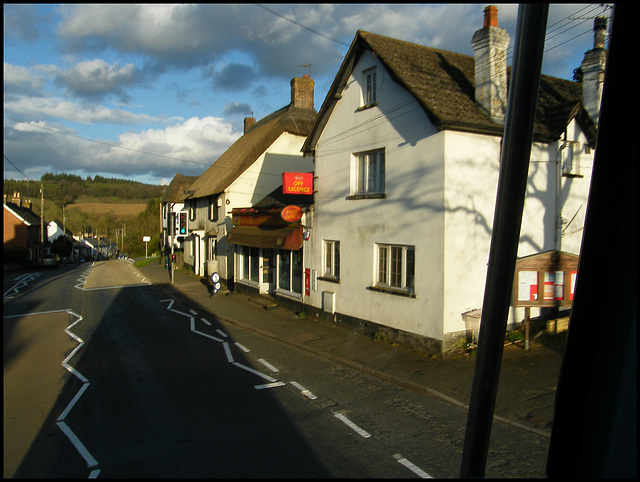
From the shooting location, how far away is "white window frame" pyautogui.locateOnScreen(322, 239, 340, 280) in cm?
1513

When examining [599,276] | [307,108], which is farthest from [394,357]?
[307,108]

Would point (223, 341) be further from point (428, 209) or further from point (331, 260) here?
point (428, 209)

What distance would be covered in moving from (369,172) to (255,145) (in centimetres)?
1330

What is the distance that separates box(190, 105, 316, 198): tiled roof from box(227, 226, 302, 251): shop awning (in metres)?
4.65

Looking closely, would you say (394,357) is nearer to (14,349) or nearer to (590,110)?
(590,110)

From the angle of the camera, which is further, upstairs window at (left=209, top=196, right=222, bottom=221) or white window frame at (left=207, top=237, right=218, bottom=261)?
white window frame at (left=207, top=237, right=218, bottom=261)

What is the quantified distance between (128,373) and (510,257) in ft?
Answer: 29.6

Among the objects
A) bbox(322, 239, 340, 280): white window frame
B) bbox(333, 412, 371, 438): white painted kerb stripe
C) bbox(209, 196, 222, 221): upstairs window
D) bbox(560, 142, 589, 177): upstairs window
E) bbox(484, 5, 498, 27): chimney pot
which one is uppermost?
bbox(484, 5, 498, 27): chimney pot

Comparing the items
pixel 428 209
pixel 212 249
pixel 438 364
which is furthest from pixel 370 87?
pixel 212 249

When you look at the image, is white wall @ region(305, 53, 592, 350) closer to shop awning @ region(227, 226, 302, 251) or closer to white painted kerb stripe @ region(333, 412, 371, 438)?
shop awning @ region(227, 226, 302, 251)

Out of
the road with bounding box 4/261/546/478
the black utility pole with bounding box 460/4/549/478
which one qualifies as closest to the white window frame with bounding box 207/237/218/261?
the road with bounding box 4/261/546/478

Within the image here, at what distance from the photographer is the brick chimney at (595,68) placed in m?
12.4

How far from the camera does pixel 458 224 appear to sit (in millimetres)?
11016

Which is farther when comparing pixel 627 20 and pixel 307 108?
pixel 307 108
